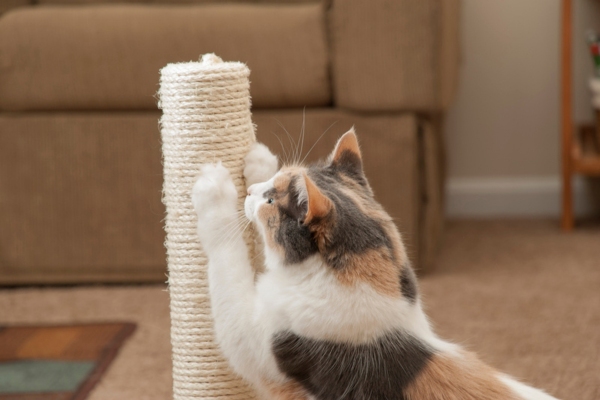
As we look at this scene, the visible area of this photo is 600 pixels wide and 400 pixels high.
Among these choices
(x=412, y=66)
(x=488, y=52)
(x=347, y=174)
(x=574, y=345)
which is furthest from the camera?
(x=488, y=52)

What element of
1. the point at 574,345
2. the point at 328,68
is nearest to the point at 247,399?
the point at 574,345

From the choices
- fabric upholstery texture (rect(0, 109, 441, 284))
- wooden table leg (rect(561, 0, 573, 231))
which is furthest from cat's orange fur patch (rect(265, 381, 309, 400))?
wooden table leg (rect(561, 0, 573, 231))

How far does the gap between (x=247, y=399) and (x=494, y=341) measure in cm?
59

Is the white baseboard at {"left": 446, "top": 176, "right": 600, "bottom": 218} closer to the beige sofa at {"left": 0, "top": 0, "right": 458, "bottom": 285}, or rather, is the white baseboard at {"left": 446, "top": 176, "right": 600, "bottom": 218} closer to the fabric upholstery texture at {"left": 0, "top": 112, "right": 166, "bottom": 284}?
the beige sofa at {"left": 0, "top": 0, "right": 458, "bottom": 285}

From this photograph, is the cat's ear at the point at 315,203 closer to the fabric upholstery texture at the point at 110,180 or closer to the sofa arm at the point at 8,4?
the fabric upholstery texture at the point at 110,180

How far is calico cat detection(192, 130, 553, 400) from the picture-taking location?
0.86m

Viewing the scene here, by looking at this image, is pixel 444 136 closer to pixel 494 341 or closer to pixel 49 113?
pixel 494 341

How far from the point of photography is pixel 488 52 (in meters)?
2.26

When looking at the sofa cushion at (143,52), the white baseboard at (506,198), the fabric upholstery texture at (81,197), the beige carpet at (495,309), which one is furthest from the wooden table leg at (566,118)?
the fabric upholstery texture at (81,197)

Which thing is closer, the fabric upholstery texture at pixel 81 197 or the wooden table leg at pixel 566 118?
the fabric upholstery texture at pixel 81 197

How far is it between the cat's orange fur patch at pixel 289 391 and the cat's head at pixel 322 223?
159mm

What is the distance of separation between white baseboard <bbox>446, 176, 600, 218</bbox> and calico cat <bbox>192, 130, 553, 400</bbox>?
4.74 feet

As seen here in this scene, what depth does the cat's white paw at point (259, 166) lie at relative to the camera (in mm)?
1045

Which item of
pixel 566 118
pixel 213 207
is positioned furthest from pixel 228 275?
pixel 566 118
